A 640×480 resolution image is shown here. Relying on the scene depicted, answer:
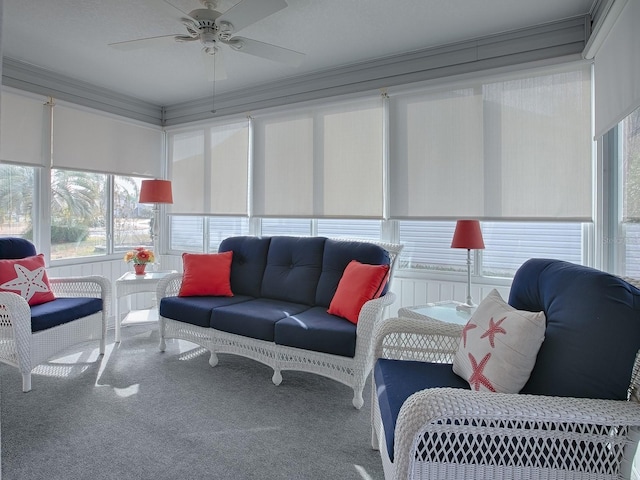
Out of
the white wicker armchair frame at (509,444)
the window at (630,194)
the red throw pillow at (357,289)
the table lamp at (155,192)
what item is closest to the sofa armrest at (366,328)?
the red throw pillow at (357,289)

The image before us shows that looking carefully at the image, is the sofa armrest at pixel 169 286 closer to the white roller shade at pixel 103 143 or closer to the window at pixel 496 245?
the white roller shade at pixel 103 143

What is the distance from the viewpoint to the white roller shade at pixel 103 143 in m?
4.11

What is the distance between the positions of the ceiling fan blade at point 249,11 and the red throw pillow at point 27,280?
8.16 feet

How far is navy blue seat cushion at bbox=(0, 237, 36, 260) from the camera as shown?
10.7 ft

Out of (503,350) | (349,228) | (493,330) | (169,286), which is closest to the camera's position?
A: (503,350)

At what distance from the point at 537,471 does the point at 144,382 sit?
2629 millimetres

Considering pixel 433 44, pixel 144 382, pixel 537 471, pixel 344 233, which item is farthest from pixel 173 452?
pixel 433 44

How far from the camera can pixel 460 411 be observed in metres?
1.20

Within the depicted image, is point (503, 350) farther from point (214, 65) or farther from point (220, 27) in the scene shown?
point (214, 65)

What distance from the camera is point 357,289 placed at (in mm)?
2844

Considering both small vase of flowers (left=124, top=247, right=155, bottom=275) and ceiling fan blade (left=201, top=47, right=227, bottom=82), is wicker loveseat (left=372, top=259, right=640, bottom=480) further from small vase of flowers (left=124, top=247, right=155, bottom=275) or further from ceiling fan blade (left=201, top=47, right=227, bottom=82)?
small vase of flowers (left=124, top=247, right=155, bottom=275)

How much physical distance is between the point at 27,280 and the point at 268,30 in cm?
277

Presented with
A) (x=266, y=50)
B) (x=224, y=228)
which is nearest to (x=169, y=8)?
(x=266, y=50)

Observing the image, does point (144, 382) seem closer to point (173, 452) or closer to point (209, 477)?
point (173, 452)
